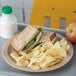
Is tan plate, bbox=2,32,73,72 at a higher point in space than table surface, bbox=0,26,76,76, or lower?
higher

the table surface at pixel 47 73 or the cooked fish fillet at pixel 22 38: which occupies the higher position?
the cooked fish fillet at pixel 22 38

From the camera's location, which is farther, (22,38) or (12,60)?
(22,38)

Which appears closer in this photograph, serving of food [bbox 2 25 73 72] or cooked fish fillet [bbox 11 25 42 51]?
serving of food [bbox 2 25 73 72]

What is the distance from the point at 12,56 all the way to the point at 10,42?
111 millimetres

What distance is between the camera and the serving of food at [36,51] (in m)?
0.86

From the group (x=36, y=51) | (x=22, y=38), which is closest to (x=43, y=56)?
(x=36, y=51)

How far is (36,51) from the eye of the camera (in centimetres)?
92

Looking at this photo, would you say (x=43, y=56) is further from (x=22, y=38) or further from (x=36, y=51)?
(x=22, y=38)

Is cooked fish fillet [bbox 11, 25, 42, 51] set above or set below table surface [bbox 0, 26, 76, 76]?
above

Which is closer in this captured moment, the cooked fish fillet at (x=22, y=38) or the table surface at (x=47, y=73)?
the table surface at (x=47, y=73)

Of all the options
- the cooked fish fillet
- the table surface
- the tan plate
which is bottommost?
the table surface

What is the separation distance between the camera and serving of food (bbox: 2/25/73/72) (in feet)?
2.83

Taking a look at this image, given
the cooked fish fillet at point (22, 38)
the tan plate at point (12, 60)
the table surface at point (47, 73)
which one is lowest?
the table surface at point (47, 73)

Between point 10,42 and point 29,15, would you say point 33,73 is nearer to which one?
point 10,42
